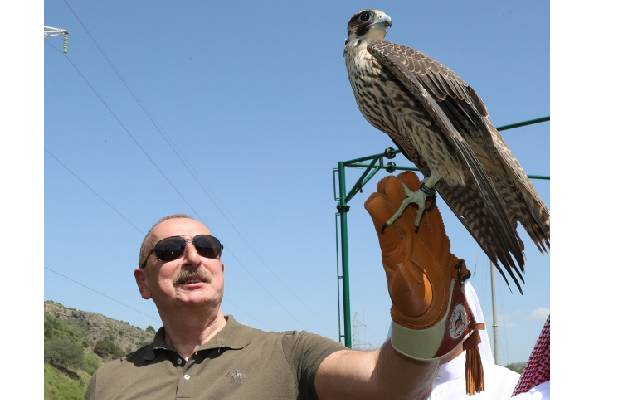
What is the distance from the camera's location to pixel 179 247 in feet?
10.2

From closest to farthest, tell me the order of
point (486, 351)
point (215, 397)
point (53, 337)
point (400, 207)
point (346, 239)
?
point (400, 207) → point (215, 397) → point (486, 351) → point (346, 239) → point (53, 337)

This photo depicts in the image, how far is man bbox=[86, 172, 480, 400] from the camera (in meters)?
2.23

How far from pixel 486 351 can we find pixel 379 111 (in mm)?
1551

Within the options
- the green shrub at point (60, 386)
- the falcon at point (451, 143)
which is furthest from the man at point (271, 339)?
the green shrub at point (60, 386)

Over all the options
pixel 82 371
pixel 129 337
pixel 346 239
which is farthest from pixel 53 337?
pixel 346 239

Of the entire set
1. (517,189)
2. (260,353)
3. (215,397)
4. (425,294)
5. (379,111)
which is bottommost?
(215,397)

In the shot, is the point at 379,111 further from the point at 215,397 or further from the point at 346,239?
the point at 346,239

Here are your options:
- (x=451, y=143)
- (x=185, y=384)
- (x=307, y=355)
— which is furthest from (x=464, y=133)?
(x=185, y=384)

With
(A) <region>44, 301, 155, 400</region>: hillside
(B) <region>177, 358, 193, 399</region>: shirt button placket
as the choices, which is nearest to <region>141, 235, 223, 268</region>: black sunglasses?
(B) <region>177, 358, 193, 399</region>: shirt button placket

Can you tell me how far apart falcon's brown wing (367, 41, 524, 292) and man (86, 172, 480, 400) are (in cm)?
21

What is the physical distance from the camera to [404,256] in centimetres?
228

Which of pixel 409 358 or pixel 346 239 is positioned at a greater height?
pixel 346 239

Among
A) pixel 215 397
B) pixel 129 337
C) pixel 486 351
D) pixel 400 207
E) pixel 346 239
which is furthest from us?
pixel 129 337

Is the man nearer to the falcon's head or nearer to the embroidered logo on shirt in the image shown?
the embroidered logo on shirt
